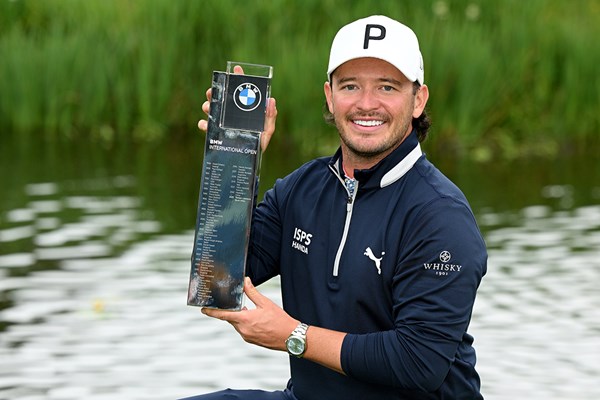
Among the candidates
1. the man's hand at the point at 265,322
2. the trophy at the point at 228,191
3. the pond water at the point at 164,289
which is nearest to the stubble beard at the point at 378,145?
the trophy at the point at 228,191

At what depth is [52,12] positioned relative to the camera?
13.6 metres

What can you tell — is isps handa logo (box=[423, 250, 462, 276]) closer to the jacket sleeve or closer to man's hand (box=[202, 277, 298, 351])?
the jacket sleeve

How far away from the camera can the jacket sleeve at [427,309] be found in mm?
3729

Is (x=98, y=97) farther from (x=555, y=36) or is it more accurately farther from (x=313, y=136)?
(x=555, y=36)

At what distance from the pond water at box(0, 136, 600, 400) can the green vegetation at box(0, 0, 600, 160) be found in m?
1.17

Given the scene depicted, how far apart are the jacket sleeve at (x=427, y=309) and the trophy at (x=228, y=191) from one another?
0.37 m

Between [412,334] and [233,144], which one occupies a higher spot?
[233,144]

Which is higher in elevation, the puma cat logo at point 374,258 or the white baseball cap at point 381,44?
the white baseball cap at point 381,44

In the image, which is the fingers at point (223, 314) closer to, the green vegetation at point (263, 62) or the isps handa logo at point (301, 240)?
the isps handa logo at point (301, 240)

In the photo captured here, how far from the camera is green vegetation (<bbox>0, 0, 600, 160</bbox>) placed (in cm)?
1244

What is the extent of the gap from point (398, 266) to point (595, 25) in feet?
32.6

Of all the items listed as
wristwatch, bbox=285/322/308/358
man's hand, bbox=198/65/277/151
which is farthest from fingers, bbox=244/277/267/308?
man's hand, bbox=198/65/277/151

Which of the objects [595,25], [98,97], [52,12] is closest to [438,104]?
[595,25]

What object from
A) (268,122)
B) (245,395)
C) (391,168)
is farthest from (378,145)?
(245,395)
